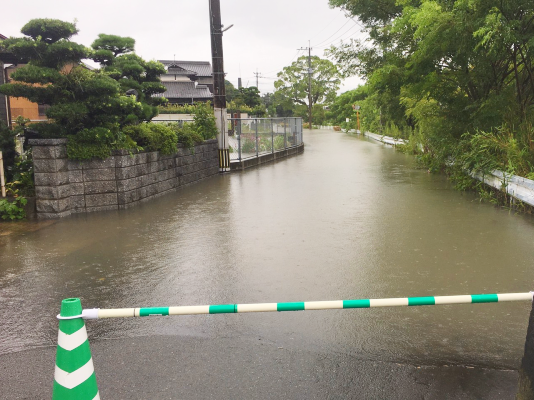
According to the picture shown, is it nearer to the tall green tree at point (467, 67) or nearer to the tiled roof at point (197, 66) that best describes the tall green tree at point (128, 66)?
the tall green tree at point (467, 67)

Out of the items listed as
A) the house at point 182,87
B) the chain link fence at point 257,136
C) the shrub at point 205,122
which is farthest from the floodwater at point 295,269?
the house at point 182,87

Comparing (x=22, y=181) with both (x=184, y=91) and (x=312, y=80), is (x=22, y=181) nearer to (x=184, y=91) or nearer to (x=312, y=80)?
(x=184, y=91)

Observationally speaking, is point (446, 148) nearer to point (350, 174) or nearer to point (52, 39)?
point (350, 174)

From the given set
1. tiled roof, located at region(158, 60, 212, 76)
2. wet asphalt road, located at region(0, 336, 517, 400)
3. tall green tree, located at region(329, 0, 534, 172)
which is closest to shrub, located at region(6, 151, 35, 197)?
wet asphalt road, located at region(0, 336, 517, 400)

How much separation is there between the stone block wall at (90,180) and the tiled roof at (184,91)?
1445 inches

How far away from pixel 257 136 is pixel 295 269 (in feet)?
42.6

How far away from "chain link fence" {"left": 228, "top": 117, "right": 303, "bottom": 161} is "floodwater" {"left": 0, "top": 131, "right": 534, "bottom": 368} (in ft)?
21.4

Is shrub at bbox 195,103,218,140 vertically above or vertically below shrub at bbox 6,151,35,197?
above

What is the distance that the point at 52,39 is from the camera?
8938 mm

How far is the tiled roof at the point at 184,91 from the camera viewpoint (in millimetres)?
46719

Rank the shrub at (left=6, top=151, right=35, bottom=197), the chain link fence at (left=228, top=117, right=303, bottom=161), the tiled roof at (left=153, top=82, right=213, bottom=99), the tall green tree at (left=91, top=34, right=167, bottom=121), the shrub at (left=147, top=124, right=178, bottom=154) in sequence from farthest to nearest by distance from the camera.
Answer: the tiled roof at (left=153, top=82, right=213, bottom=99) → the chain link fence at (left=228, top=117, right=303, bottom=161) → the tall green tree at (left=91, top=34, right=167, bottom=121) → the shrub at (left=147, top=124, right=178, bottom=154) → the shrub at (left=6, top=151, right=35, bottom=197)

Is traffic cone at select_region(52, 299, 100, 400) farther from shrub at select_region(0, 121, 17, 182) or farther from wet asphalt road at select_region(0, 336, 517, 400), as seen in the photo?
shrub at select_region(0, 121, 17, 182)

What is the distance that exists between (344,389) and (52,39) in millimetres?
8403

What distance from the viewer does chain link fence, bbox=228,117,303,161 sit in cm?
1681
